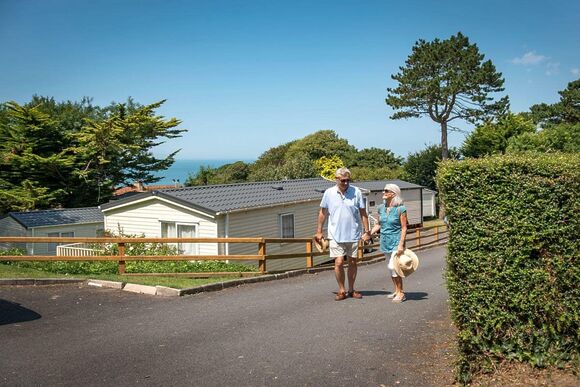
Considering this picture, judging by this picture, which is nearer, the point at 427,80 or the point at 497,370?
the point at 497,370

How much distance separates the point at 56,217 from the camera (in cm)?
2816

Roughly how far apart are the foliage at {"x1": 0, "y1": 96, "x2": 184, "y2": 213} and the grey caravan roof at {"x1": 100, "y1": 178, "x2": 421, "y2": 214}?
18.7 meters

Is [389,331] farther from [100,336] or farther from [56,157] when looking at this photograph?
[56,157]

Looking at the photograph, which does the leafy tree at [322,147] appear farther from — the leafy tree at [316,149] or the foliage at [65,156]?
the foliage at [65,156]

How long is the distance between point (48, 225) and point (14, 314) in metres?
20.5

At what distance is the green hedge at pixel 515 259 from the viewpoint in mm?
4375

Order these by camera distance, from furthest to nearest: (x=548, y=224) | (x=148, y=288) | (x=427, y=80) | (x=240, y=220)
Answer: (x=427, y=80) < (x=240, y=220) < (x=148, y=288) < (x=548, y=224)

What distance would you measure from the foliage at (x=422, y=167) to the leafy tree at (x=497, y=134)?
255 inches

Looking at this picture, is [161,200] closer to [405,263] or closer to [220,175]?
[405,263]

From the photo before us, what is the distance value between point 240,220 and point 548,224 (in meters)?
15.6

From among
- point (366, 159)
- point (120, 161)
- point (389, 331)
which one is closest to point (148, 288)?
point (389, 331)

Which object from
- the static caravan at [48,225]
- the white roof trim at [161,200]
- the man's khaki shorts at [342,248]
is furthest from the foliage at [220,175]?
the man's khaki shorts at [342,248]

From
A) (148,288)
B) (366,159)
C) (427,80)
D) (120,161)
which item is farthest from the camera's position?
(366,159)

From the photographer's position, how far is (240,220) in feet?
63.6
